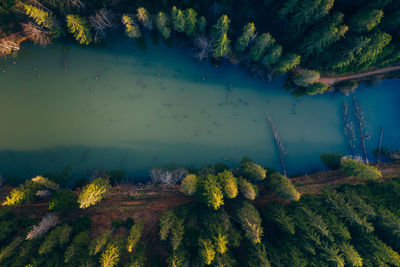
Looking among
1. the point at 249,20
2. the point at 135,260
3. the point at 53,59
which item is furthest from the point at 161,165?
the point at 249,20

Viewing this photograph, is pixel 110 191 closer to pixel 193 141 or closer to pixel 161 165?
pixel 161 165

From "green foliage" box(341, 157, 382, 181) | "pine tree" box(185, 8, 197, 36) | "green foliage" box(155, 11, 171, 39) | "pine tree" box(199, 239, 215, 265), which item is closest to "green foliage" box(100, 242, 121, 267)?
"pine tree" box(199, 239, 215, 265)

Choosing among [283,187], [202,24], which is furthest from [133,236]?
Answer: [202,24]

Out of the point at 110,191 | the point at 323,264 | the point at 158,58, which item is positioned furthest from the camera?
the point at 158,58

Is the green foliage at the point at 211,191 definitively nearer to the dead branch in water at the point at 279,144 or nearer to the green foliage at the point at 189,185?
the green foliage at the point at 189,185

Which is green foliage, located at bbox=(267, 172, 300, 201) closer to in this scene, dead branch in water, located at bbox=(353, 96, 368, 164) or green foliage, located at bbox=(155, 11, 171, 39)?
dead branch in water, located at bbox=(353, 96, 368, 164)

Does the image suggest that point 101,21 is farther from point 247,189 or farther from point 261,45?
point 247,189
